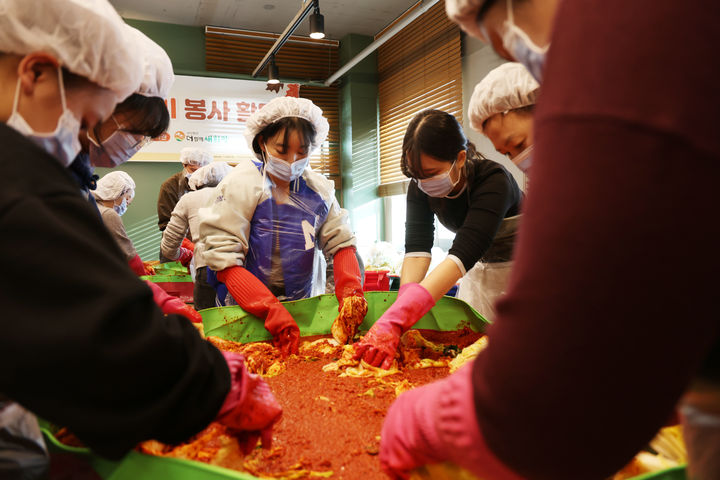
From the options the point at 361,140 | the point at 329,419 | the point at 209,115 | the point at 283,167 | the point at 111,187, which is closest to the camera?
the point at 329,419

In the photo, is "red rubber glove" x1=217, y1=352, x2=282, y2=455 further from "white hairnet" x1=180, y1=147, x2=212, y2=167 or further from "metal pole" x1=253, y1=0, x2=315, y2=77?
"metal pole" x1=253, y1=0, x2=315, y2=77

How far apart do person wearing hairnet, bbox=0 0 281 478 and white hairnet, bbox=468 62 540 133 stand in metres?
1.24

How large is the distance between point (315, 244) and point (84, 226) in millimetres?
1654

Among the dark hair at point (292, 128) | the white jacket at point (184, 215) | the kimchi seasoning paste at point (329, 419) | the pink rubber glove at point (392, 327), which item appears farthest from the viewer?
the white jacket at point (184, 215)

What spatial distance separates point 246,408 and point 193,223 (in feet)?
8.99

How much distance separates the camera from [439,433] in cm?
51

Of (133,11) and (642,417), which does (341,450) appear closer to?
(642,417)

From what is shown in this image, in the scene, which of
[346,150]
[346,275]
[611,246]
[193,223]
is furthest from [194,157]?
[611,246]

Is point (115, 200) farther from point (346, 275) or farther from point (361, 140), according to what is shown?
point (346, 275)

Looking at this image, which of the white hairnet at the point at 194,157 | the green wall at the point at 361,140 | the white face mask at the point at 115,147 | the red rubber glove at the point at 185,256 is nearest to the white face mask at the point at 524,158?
the white face mask at the point at 115,147

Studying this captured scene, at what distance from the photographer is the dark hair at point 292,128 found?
206 cm

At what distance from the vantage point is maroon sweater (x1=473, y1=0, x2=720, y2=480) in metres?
0.32

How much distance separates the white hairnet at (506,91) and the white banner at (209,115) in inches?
197

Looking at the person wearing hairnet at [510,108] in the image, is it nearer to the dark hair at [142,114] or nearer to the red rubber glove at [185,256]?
the dark hair at [142,114]
